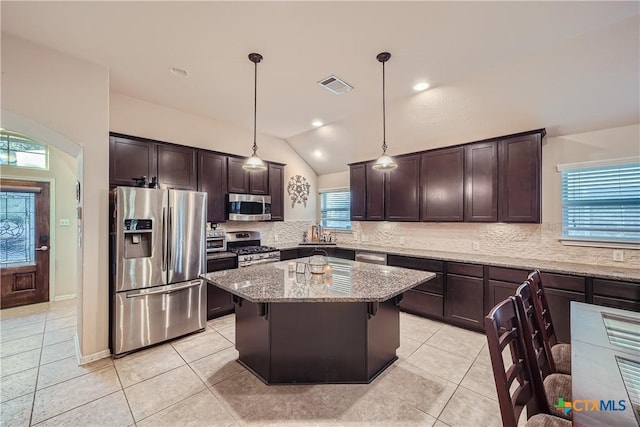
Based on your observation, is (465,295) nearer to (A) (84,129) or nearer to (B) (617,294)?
(B) (617,294)

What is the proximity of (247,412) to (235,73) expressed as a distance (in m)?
3.34

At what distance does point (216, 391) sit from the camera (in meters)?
2.29

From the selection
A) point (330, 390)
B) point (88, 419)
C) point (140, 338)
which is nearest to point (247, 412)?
point (330, 390)

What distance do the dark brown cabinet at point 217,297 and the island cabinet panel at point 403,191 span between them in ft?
9.13

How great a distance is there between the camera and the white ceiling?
212cm

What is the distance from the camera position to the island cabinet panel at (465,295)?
3.42 meters

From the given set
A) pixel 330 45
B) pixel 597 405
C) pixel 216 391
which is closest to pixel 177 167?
pixel 330 45

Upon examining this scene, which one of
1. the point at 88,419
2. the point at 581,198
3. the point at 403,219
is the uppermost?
the point at 581,198

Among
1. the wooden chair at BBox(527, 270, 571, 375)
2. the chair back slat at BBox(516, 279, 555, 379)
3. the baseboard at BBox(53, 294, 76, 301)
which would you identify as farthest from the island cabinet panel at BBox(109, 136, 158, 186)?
the wooden chair at BBox(527, 270, 571, 375)

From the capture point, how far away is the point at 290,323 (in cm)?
233

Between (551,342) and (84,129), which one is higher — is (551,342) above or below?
below

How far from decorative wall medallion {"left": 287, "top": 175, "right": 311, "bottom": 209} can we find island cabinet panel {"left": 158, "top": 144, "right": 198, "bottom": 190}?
2.12 m

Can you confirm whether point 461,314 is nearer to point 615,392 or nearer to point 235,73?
point 615,392

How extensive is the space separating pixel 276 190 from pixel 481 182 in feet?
11.4
